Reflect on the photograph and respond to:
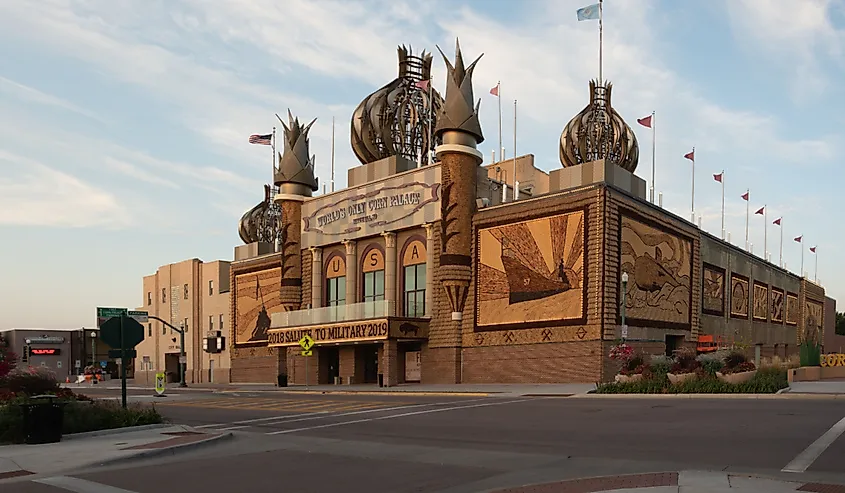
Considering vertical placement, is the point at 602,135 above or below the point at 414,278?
above

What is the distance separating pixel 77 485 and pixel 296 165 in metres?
49.7

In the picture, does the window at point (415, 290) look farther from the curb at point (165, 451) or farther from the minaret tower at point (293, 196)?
the curb at point (165, 451)

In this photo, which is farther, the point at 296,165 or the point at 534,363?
the point at 296,165

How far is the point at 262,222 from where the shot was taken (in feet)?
254

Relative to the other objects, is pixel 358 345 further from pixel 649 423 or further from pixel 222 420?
pixel 649 423

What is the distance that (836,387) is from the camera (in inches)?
1042

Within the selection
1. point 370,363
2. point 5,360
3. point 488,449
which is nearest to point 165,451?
point 488,449

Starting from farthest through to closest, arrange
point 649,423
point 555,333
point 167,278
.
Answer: point 167,278 < point 555,333 < point 649,423

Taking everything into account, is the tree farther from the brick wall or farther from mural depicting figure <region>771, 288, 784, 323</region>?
mural depicting figure <region>771, 288, 784, 323</region>

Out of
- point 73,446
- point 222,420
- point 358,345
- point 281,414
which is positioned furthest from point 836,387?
point 358,345

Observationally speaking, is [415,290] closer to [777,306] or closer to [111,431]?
[111,431]

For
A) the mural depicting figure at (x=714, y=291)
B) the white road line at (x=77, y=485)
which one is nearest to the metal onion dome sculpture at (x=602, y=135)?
the mural depicting figure at (x=714, y=291)

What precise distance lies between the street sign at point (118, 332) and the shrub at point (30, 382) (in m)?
2.96

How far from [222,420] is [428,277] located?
25.8 metres
